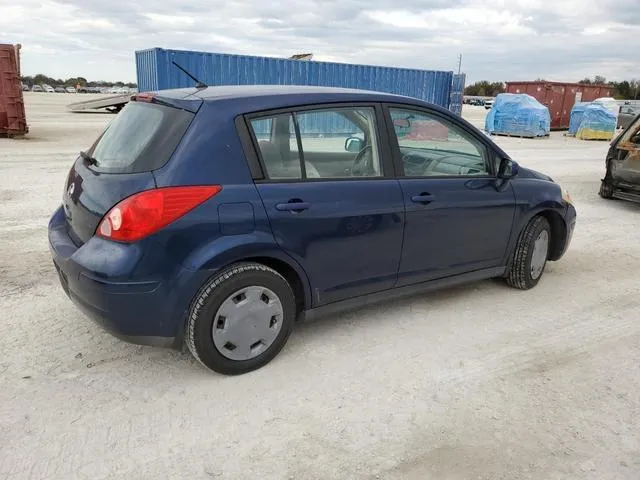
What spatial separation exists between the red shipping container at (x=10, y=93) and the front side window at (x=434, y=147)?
50.3 ft

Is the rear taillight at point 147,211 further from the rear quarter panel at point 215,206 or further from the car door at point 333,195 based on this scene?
the car door at point 333,195

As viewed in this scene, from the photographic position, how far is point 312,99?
3312 millimetres

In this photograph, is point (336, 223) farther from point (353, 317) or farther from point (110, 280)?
point (110, 280)

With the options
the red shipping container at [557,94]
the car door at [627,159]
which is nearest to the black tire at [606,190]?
the car door at [627,159]

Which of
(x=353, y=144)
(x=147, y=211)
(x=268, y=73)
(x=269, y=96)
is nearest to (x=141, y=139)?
(x=147, y=211)

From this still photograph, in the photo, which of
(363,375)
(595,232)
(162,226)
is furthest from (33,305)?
(595,232)

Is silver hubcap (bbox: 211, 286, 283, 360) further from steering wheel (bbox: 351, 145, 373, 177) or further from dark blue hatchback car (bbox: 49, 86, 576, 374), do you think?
steering wheel (bbox: 351, 145, 373, 177)

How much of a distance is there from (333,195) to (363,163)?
1.31ft

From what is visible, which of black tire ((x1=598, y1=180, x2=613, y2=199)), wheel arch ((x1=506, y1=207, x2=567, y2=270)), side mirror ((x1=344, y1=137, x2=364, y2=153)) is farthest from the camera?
black tire ((x1=598, y1=180, x2=613, y2=199))

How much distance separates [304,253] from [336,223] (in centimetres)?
28

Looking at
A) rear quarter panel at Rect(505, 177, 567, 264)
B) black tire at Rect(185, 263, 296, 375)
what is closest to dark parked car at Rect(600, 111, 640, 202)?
rear quarter panel at Rect(505, 177, 567, 264)

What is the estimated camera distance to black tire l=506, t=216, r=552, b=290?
4375 mm

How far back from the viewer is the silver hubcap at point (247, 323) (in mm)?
2955

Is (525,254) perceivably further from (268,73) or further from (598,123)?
(598,123)
